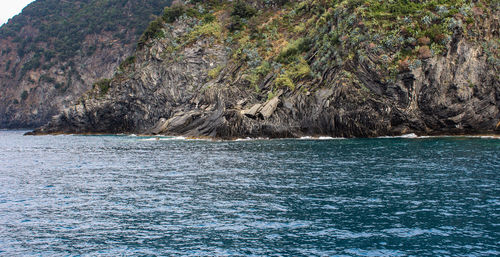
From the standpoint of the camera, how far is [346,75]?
236ft

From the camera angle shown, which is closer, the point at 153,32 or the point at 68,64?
the point at 153,32

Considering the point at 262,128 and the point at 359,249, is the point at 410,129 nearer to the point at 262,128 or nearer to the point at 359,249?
the point at 262,128

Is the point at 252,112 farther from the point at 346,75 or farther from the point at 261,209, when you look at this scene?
the point at 261,209

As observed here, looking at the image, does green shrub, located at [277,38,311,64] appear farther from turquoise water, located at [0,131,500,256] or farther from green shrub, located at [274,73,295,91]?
turquoise water, located at [0,131,500,256]

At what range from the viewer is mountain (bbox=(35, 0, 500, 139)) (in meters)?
67.1

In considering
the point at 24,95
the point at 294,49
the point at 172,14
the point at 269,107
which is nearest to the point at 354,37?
the point at 294,49

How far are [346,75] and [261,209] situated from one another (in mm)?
55567

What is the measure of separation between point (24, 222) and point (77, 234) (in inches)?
157

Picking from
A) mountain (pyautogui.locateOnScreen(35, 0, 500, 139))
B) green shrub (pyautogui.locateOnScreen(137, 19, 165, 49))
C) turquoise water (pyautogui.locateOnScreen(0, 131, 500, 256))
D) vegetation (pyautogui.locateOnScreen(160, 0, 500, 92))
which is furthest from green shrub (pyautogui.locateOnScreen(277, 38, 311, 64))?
turquoise water (pyautogui.locateOnScreen(0, 131, 500, 256))

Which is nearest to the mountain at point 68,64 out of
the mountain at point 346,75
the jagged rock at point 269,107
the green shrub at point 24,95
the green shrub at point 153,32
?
the green shrub at point 24,95

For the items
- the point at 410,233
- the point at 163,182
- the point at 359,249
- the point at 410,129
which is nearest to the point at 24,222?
the point at 163,182

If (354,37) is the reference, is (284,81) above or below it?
below

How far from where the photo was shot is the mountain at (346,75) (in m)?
67.1

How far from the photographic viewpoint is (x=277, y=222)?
1844 centimetres
